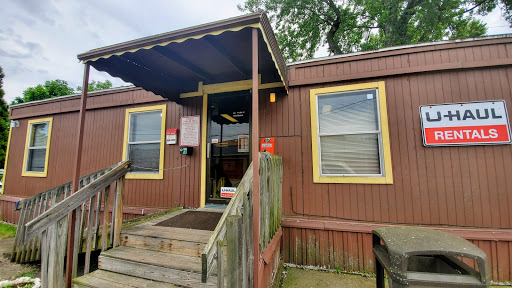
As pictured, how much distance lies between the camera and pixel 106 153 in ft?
14.9

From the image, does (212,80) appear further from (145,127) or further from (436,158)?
(436,158)

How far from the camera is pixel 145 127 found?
4.37 metres

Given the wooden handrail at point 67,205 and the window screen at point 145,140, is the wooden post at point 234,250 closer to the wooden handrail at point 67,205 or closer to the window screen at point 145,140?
the wooden handrail at point 67,205

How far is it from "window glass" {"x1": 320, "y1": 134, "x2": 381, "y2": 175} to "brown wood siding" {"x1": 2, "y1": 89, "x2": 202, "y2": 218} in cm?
231

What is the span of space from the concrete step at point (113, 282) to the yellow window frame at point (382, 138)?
2.43 metres

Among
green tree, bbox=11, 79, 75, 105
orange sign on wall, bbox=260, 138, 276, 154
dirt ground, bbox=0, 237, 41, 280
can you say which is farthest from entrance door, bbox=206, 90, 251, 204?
green tree, bbox=11, 79, 75, 105

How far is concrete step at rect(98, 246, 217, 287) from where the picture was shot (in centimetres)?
192

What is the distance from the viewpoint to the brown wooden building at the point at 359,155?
8.87 feet

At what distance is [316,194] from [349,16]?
1332 cm

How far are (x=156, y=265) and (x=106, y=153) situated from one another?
3.56 m

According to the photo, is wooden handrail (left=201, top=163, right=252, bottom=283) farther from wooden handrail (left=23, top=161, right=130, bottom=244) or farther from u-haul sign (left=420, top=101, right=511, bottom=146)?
u-haul sign (left=420, top=101, right=511, bottom=146)

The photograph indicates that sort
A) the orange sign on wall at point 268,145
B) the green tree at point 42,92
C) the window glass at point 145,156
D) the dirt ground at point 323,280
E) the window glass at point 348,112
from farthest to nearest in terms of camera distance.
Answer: the green tree at point 42,92
the window glass at point 145,156
the orange sign on wall at point 268,145
the window glass at point 348,112
the dirt ground at point 323,280

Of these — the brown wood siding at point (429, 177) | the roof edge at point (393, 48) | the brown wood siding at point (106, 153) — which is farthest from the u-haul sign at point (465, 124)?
the brown wood siding at point (106, 153)

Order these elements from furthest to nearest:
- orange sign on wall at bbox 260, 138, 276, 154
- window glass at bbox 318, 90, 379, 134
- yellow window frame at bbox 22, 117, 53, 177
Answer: yellow window frame at bbox 22, 117, 53, 177, orange sign on wall at bbox 260, 138, 276, 154, window glass at bbox 318, 90, 379, 134
